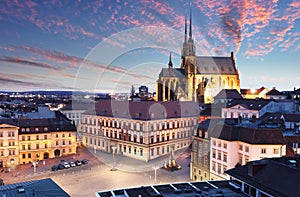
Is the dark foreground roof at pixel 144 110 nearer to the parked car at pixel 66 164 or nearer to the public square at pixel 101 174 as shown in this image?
the public square at pixel 101 174

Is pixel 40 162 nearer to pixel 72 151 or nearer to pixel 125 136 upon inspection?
pixel 72 151

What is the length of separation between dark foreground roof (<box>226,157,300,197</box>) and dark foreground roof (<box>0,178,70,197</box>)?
51.1ft

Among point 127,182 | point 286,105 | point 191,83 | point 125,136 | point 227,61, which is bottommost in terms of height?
point 127,182

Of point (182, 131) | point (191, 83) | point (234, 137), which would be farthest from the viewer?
point (191, 83)

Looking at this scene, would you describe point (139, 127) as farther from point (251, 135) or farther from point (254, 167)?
point (254, 167)

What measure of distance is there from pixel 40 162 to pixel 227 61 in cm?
10135

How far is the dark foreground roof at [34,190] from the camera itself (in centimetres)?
2714

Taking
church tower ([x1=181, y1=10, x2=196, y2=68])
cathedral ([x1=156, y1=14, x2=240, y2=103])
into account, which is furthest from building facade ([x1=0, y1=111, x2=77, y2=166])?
church tower ([x1=181, y1=10, x2=196, y2=68])

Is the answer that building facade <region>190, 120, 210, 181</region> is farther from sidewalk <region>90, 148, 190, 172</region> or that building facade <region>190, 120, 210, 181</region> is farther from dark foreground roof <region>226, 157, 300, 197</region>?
dark foreground roof <region>226, 157, 300, 197</region>

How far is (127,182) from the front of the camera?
52.7 meters

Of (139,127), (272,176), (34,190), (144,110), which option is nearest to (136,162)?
(139,127)

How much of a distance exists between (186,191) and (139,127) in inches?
1850

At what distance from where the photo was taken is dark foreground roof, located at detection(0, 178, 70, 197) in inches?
1069

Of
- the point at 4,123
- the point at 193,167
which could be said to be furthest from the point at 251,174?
the point at 4,123
